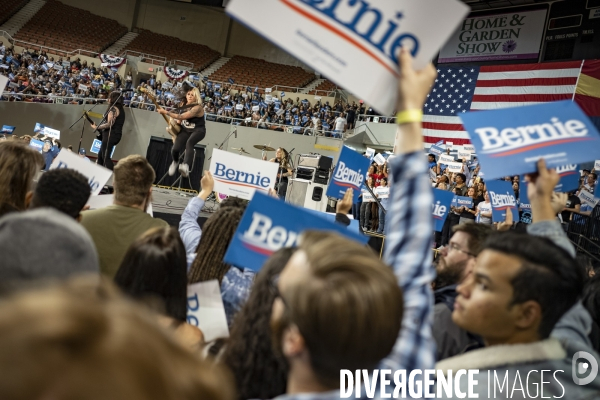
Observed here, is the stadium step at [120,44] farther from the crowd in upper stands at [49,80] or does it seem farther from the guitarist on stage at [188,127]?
the guitarist on stage at [188,127]

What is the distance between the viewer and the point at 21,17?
26.9 metres

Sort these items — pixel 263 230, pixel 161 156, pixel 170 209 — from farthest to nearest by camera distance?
pixel 161 156 < pixel 170 209 < pixel 263 230

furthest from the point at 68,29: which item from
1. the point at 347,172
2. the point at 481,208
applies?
the point at 347,172

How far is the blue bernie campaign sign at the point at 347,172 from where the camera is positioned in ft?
19.3

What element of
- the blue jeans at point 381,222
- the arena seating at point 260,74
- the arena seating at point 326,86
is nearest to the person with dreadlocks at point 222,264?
the blue jeans at point 381,222

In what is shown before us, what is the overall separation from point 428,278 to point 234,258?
0.97 meters

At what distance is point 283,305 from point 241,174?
12.3 feet

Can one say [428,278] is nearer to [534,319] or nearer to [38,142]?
[534,319]

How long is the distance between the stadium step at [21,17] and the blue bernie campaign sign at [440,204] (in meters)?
24.4

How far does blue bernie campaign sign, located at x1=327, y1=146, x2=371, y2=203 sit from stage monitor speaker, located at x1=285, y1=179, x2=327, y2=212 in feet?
12.4

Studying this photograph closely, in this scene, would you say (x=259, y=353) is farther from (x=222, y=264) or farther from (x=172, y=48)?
(x=172, y=48)

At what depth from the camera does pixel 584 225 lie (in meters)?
8.89

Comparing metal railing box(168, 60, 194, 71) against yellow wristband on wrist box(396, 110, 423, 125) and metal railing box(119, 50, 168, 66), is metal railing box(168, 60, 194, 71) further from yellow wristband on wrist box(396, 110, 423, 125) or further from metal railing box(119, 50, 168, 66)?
yellow wristband on wrist box(396, 110, 423, 125)

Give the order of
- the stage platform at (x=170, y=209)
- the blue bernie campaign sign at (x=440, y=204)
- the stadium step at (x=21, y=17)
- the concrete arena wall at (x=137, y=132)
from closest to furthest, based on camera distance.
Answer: the blue bernie campaign sign at (x=440, y=204) < the stage platform at (x=170, y=209) < the concrete arena wall at (x=137, y=132) < the stadium step at (x=21, y=17)
